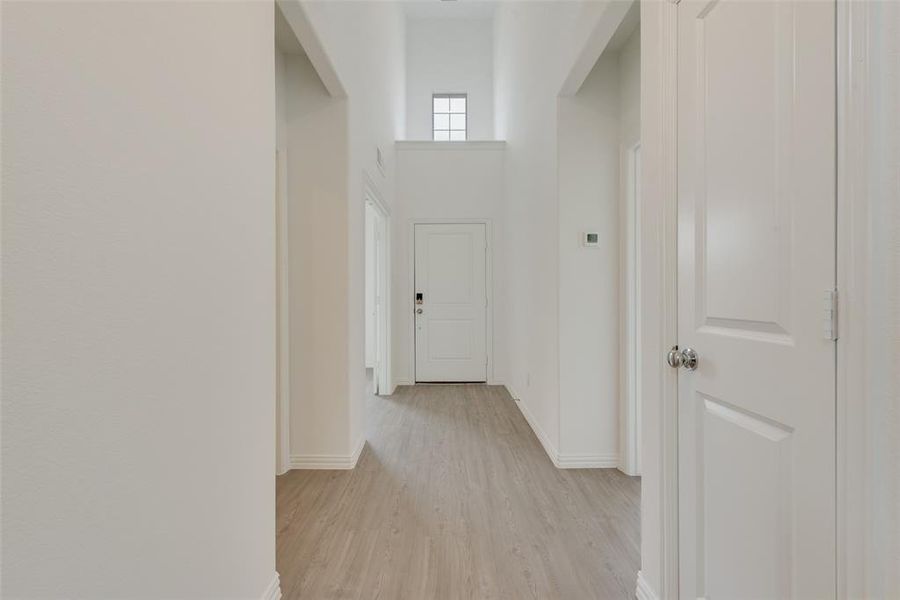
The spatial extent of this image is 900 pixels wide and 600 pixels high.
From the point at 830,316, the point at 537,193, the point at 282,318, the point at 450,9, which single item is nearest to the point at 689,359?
the point at 830,316

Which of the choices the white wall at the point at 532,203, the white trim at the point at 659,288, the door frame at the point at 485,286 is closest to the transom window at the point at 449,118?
the white wall at the point at 532,203

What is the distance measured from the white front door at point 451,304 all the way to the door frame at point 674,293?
3762 mm

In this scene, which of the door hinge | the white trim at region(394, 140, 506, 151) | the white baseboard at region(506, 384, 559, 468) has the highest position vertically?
the white trim at region(394, 140, 506, 151)

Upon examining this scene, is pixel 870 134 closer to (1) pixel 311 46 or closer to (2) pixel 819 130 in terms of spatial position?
(2) pixel 819 130

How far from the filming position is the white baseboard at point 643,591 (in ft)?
4.80

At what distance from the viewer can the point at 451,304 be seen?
529 cm

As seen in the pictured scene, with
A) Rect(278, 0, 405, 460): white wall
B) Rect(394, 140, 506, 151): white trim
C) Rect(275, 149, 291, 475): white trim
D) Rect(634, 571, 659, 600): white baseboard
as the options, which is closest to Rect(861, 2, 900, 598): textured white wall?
Rect(634, 571, 659, 600): white baseboard

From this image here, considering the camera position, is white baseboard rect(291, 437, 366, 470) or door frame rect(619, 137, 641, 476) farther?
white baseboard rect(291, 437, 366, 470)

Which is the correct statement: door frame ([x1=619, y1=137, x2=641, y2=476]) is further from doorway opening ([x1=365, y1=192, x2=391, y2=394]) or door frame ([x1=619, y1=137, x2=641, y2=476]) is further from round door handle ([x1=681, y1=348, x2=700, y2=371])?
doorway opening ([x1=365, y1=192, x2=391, y2=394])

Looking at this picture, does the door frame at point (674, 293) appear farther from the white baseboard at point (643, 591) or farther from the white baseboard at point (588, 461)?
the white baseboard at point (588, 461)
